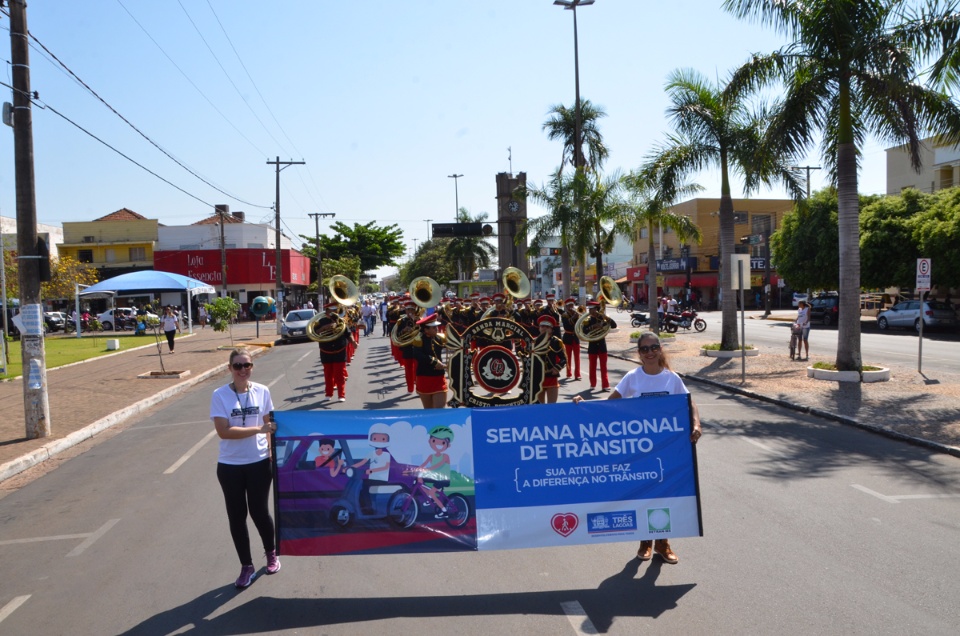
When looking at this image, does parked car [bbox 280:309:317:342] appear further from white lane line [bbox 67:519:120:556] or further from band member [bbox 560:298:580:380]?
white lane line [bbox 67:519:120:556]

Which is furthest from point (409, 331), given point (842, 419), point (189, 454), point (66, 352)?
point (66, 352)

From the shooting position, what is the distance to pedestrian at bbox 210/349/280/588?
520 centimetres

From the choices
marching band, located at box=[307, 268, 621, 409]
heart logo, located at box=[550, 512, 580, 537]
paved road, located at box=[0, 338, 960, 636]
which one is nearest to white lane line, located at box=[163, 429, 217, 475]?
paved road, located at box=[0, 338, 960, 636]

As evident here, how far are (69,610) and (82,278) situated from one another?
45.3 metres

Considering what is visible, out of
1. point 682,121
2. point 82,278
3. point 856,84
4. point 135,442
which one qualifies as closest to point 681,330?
point 682,121

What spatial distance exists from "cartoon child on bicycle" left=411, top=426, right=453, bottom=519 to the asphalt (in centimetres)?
651

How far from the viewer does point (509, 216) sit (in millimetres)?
43031

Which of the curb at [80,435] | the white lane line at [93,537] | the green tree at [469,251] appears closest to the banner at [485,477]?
the white lane line at [93,537]

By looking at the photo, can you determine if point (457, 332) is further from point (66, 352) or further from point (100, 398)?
point (66, 352)

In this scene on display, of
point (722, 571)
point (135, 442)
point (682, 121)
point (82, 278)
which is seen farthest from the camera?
point (82, 278)

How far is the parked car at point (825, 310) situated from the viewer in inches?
1471

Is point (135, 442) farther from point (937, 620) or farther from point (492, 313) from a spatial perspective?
point (937, 620)

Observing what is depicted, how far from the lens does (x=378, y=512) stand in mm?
5312

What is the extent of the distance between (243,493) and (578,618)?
2454 mm
